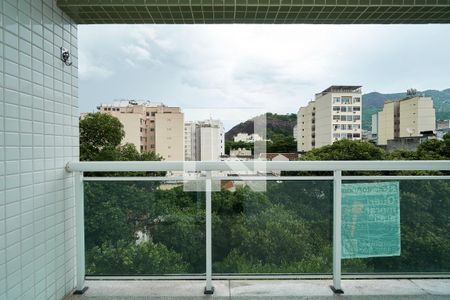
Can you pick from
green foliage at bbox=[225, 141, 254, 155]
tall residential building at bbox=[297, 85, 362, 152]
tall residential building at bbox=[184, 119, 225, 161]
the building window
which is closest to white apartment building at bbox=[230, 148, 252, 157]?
green foliage at bbox=[225, 141, 254, 155]

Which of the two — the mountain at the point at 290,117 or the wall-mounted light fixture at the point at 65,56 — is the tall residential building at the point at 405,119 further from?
the wall-mounted light fixture at the point at 65,56

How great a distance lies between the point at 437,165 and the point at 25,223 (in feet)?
10.1

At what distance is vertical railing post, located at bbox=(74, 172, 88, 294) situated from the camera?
2729 millimetres

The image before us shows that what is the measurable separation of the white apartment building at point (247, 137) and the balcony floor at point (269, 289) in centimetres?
240

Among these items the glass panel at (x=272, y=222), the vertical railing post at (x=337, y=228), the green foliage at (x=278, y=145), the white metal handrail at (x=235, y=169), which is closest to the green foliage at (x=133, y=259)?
the white metal handrail at (x=235, y=169)

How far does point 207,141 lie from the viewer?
18.5 feet

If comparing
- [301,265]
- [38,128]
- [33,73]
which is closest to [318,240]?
[301,265]

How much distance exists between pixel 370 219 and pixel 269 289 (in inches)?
41.5

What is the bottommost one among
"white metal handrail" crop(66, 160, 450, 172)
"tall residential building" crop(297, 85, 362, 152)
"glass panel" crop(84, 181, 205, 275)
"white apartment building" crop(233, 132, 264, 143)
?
A: "glass panel" crop(84, 181, 205, 275)

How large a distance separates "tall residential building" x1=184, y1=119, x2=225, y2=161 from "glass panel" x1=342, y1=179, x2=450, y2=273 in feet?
9.57

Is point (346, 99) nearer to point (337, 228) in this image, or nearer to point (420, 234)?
point (420, 234)

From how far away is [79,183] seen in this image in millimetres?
2732

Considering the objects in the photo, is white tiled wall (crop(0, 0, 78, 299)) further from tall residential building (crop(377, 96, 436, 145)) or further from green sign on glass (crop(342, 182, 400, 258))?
tall residential building (crop(377, 96, 436, 145))

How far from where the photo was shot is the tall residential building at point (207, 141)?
5445 millimetres
